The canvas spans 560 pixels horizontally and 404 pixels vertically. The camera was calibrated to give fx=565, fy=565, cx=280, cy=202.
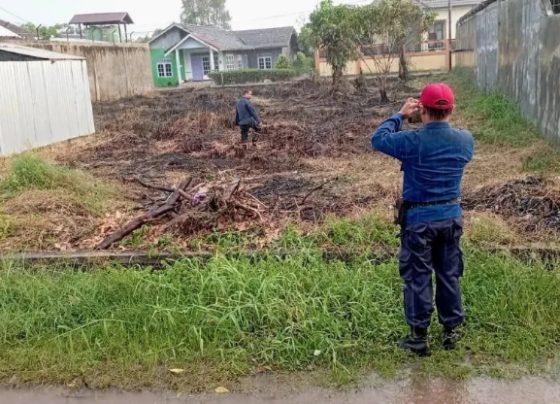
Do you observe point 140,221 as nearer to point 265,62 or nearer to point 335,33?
point 335,33

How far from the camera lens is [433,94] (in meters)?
3.45

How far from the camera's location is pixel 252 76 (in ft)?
129

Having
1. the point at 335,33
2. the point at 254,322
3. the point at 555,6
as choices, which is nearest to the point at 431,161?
the point at 254,322

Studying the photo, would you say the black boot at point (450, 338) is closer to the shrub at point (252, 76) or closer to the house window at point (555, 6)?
the house window at point (555, 6)

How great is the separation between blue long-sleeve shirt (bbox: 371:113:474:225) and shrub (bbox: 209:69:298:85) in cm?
3613

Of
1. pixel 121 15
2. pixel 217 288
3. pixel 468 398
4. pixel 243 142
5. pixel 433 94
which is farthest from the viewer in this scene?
pixel 121 15

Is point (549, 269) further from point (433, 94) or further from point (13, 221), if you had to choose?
point (13, 221)

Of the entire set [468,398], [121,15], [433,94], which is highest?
[121,15]

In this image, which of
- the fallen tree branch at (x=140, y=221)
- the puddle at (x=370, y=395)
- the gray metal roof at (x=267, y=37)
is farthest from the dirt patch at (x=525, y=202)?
the gray metal roof at (x=267, y=37)

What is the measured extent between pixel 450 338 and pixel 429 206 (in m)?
0.90

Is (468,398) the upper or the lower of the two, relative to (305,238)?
lower

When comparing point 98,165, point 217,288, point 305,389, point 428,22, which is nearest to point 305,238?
point 217,288

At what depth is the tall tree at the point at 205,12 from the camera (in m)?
84.3

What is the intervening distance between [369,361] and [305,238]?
184 centimetres
